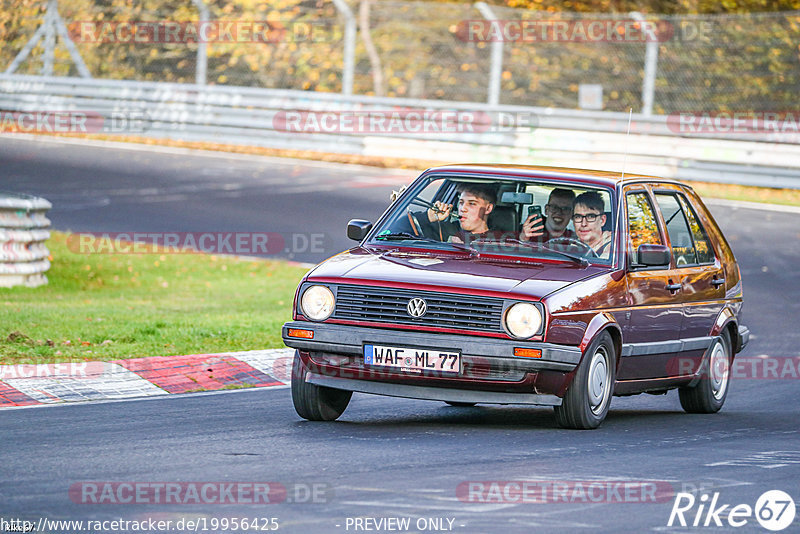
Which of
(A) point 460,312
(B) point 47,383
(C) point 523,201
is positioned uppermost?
(C) point 523,201

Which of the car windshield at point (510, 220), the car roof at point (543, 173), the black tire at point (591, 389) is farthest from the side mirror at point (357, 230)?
the black tire at point (591, 389)

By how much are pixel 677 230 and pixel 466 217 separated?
1684 mm

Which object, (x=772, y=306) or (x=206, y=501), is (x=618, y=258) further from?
(x=772, y=306)

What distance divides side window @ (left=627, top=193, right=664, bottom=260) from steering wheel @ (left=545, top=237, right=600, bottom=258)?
30 cm

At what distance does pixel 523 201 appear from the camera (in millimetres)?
9250

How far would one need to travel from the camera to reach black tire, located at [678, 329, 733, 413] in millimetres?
10070

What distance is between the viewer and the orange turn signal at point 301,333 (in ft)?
Answer: 27.4

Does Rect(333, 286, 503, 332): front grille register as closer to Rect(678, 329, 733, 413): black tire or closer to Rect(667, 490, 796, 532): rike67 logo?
Rect(667, 490, 796, 532): rike67 logo

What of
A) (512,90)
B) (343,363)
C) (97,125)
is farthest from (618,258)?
(97,125)

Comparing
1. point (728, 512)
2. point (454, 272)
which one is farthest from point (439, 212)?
point (728, 512)

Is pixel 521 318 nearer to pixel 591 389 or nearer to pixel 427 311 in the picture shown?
pixel 427 311

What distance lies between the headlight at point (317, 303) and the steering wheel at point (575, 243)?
1528 mm

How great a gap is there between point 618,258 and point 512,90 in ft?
58.8

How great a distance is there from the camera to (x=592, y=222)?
9.12 m
